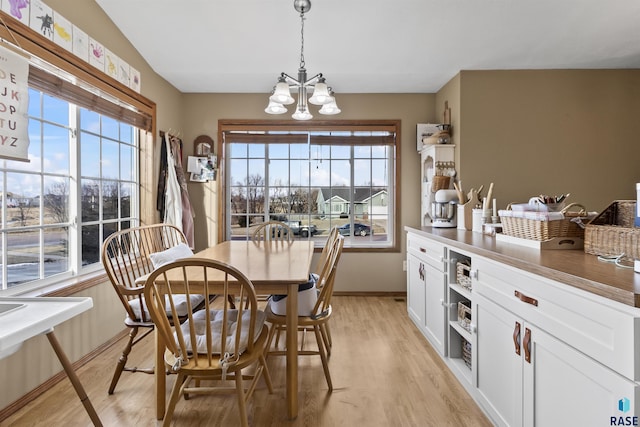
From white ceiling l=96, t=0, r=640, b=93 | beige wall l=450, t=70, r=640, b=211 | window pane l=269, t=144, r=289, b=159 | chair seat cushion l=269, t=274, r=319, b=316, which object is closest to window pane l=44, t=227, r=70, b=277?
chair seat cushion l=269, t=274, r=319, b=316

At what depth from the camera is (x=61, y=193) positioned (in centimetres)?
255

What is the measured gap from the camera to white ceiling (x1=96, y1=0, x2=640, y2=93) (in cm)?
269

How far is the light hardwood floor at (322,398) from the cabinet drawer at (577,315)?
2.59 ft

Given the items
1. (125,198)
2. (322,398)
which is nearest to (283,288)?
(322,398)

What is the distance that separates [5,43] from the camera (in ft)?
6.14

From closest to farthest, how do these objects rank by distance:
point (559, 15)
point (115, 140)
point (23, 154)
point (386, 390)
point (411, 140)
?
point (23, 154) → point (386, 390) → point (559, 15) → point (115, 140) → point (411, 140)

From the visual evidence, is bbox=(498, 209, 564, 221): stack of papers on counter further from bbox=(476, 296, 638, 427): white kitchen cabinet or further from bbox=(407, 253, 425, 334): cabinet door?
bbox=(407, 253, 425, 334): cabinet door

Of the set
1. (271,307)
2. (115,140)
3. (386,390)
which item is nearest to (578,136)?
(386,390)

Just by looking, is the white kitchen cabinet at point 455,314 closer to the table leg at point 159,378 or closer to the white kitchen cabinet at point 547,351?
the white kitchen cabinet at point 547,351

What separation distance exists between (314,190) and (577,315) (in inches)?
136

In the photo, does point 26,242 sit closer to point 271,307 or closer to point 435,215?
point 271,307

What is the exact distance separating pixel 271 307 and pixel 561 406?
1478 millimetres

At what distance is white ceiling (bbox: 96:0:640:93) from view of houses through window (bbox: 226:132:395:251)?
91cm

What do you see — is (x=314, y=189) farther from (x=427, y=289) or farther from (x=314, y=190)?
(x=427, y=289)
